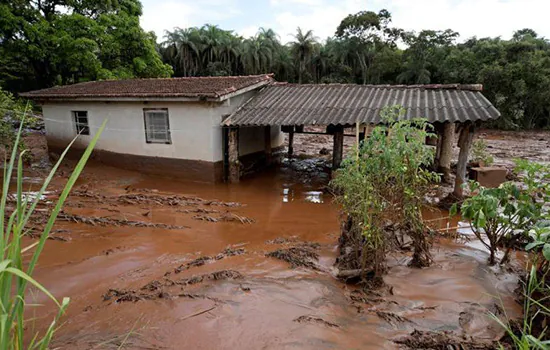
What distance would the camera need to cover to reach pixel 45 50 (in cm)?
1709

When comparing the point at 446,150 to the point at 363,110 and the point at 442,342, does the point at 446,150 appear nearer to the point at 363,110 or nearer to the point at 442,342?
the point at 363,110

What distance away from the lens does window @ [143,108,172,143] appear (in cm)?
1092

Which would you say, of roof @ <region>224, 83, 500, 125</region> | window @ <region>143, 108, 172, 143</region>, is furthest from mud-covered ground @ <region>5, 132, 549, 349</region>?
window @ <region>143, 108, 172, 143</region>

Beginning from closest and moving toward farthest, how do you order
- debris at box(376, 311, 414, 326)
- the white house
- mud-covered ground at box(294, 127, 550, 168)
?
debris at box(376, 311, 414, 326)
the white house
mud-covered ground at box(294, 127, 550, 168)

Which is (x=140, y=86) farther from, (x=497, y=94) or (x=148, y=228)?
(x=497, y=94)

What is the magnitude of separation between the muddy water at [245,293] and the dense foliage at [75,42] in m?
13.1

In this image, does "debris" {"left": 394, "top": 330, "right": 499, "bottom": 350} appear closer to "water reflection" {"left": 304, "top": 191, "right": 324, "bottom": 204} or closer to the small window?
"water reflection" {"left": 304, "top": 191, "right": 324, "bottom": 204}

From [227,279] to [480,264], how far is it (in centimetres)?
382

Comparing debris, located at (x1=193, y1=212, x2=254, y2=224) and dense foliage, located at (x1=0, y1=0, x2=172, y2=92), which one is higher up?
dense foliage, located at (x1=0, y1=0, x2=172, y2=92)

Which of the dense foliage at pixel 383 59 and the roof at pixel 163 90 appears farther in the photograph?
the dense foliage at pixel 383 59

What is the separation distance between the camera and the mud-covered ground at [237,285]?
11.5ft

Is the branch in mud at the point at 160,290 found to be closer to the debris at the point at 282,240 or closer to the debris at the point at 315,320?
the debris at the point at 315,320

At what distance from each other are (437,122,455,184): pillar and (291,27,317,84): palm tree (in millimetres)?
26397

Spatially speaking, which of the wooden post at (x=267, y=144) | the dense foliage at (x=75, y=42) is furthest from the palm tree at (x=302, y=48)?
the wooden post at (x=267, y=144)
